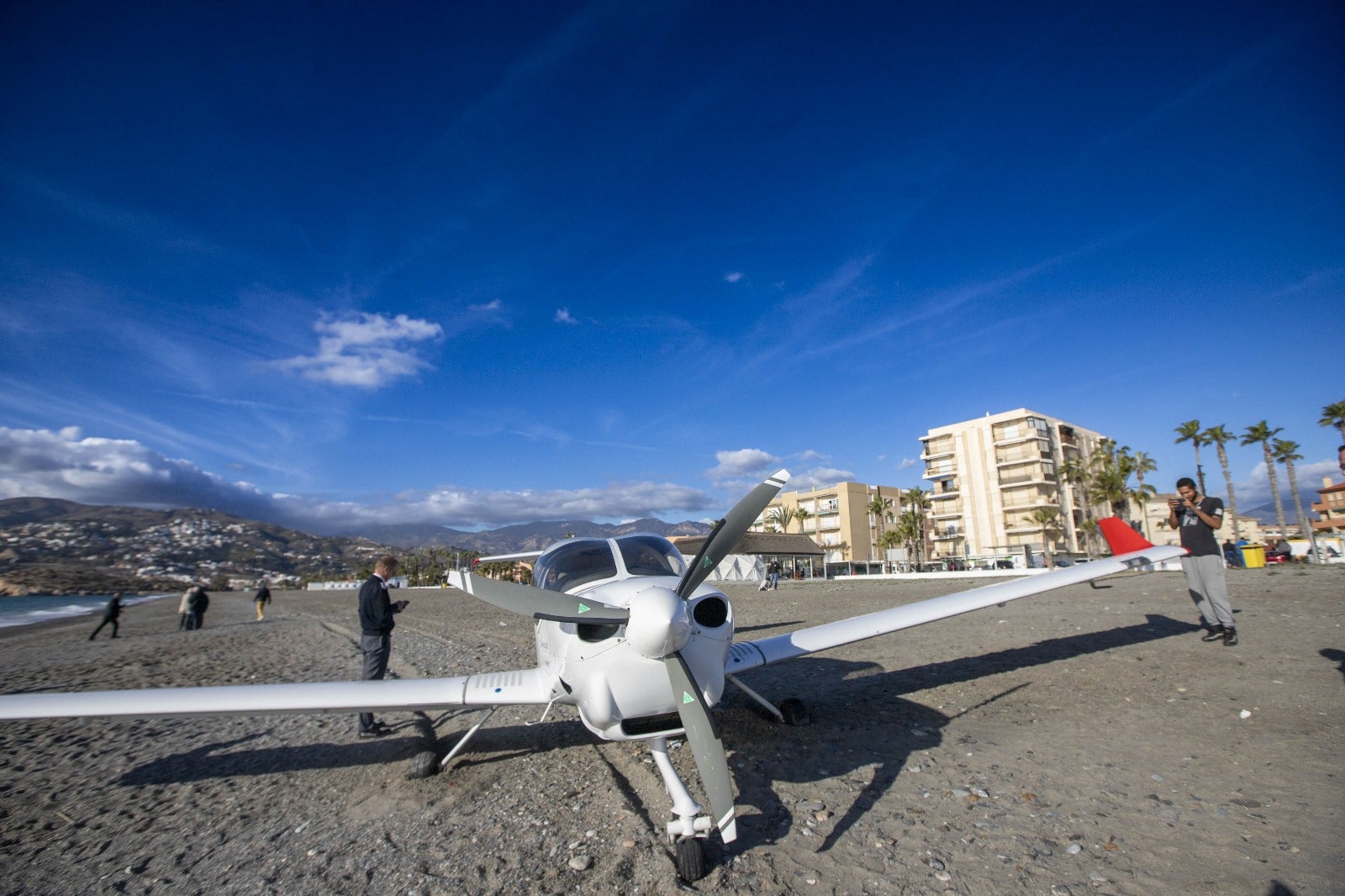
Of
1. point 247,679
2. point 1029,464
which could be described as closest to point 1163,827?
point 247,679

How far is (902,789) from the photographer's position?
4.46m

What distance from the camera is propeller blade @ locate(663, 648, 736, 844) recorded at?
3.34 metres

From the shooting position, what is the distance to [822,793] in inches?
178

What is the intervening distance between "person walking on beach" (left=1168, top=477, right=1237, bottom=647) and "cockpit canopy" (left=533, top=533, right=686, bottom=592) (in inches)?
286

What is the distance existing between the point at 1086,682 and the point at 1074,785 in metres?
3.54

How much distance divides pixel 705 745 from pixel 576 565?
220cm

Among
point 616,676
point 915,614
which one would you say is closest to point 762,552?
point 915,614

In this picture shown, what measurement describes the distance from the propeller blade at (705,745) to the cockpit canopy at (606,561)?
113 centimetres

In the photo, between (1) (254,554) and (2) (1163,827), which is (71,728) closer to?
(2) (1163,827)

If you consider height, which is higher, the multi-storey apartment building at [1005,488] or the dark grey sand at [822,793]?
the multi-storey apartment building at [1005,488]

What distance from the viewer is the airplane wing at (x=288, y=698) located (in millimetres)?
4664

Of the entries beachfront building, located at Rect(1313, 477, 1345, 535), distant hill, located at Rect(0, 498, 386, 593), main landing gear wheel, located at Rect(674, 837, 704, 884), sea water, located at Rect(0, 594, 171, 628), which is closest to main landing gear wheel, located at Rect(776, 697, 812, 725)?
main landing gear wheel, located at Rect(674, 837, 704, 884)

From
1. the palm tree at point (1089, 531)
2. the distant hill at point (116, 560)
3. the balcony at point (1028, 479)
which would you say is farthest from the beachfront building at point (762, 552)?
the distant hill at point (116, 560)

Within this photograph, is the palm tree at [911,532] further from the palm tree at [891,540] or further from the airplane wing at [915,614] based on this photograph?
the airplane wing at [915,614]
